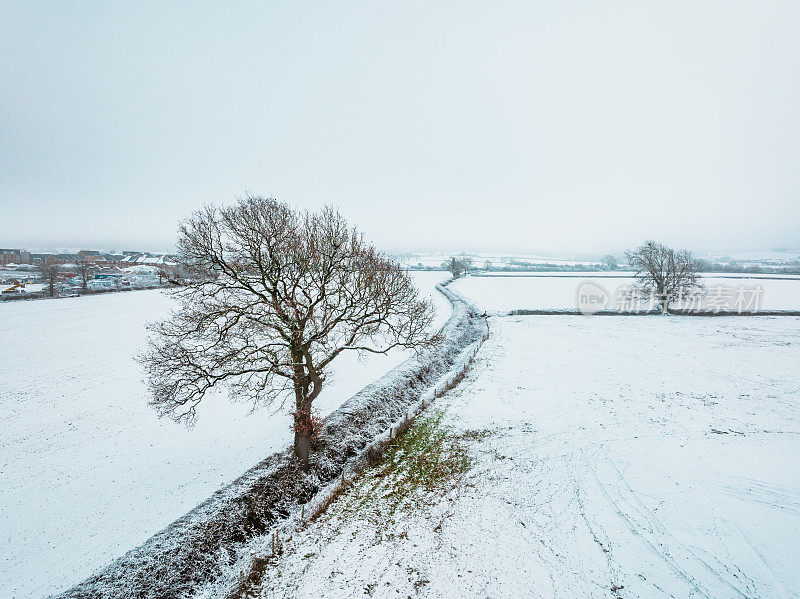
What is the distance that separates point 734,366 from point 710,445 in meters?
16.2

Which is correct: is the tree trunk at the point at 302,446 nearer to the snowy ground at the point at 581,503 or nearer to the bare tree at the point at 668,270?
the snowy ground at the point at 581,503

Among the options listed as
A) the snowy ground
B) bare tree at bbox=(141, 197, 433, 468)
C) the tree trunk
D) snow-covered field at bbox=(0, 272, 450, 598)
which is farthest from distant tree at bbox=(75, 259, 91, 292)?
the snowy ground

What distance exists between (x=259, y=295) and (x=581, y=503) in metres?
14.1

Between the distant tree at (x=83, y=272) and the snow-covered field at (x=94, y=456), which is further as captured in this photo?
the distant tree at (x=83, y=272)

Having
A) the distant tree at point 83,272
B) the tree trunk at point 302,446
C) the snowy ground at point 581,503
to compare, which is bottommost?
the snowy ground at point 581,503

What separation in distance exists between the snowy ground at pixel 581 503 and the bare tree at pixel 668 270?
30.0m

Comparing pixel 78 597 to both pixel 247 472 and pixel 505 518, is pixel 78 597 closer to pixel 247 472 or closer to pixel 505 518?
pixel 247 472

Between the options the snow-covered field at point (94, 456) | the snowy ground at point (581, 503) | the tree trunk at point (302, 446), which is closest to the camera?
the snowy ground at point (581, 503)

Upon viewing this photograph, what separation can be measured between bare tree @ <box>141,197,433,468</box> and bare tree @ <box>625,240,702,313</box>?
51.6 meters

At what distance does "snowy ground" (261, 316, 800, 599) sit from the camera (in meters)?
8.99

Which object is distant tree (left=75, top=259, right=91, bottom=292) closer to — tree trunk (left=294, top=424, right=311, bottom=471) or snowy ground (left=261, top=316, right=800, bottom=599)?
tree trunk (left=294, top=424, right=311, bottom=471)

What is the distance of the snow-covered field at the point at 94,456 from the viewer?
33.2ft

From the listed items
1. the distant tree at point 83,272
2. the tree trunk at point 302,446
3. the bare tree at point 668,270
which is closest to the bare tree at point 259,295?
the tree trunk at point 302,446

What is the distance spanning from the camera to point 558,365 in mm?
27625
